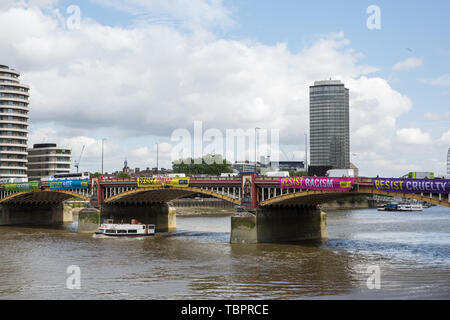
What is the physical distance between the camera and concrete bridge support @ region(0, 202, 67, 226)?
112m

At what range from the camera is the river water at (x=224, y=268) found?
38031mm

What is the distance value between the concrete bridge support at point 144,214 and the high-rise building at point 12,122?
7691cm

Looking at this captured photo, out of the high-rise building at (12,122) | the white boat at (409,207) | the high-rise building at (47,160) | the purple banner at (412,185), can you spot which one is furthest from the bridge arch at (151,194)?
the high-rise building at (47,160)

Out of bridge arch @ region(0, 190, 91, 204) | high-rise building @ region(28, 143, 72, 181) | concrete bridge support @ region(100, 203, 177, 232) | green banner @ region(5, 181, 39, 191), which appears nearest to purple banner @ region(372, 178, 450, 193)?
concrete bridge support @ region(100, 203, 177, 232)

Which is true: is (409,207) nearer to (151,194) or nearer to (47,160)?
(151,194)

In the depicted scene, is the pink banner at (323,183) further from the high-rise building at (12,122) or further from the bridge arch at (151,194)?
the high-rise building at (12,122)

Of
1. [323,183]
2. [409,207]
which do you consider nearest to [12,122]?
[323,183]

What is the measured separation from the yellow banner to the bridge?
17cm

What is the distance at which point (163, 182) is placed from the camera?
82.2 metres

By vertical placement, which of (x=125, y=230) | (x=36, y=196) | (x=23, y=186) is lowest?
(x=125, y=230)

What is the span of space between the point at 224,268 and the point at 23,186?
68.0 m

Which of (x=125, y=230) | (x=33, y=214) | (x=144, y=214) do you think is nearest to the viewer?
(x=125, y=230)

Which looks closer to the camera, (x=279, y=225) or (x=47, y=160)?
(x=279, y=225)
